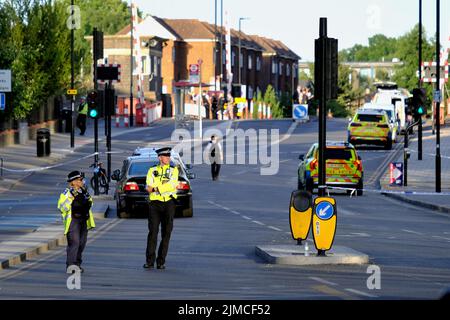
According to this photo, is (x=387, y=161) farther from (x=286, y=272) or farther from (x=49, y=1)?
(x=286, y=272)

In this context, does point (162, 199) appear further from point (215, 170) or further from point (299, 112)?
point (299, 112)

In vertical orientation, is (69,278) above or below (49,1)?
below

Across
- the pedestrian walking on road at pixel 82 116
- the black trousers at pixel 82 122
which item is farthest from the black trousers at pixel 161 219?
the black trousers at pixel 82 122

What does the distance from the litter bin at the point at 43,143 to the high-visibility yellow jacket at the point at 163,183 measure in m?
35.2

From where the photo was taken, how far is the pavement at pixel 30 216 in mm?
22259

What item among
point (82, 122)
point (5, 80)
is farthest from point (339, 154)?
point (82, 122)

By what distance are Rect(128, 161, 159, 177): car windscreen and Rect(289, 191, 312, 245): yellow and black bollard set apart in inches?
365

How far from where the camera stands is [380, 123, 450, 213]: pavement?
3728 centimetres

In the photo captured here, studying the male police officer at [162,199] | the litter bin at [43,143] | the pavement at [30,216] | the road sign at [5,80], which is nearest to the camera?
the male police officer at [162,199]

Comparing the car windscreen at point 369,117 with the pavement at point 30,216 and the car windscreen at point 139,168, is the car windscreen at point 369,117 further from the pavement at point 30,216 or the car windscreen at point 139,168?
the car windscreen at point 139,168
